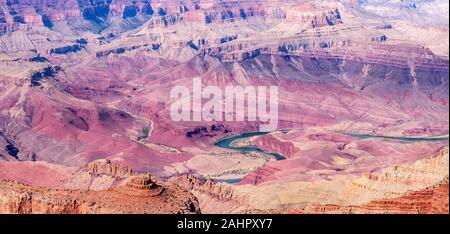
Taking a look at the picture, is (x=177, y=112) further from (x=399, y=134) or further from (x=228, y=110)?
(x=399, y=134)

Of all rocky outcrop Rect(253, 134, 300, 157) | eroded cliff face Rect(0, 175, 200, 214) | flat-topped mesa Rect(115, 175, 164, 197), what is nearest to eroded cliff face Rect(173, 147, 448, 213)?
eroded cliff face Rect(0, 175, 200, 214)

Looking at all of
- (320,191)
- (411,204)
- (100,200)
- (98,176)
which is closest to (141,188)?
(100,200)

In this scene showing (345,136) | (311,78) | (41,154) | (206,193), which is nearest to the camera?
(206,193)

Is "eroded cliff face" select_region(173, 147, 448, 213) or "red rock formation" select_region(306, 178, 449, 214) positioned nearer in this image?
"red rock formation" select_region(306, 178, 449, 214)

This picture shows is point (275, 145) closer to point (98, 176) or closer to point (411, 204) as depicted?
point (98, 176)

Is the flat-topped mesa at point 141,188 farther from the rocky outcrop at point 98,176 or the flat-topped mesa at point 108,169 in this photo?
the flat-topped mesa at point 108,169

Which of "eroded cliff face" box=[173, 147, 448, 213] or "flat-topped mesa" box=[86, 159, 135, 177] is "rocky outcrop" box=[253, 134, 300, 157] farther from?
"flat-topped mesa" box=[86, 159, 135, 177]

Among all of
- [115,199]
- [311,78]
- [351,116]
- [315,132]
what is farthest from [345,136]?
[115,199]
